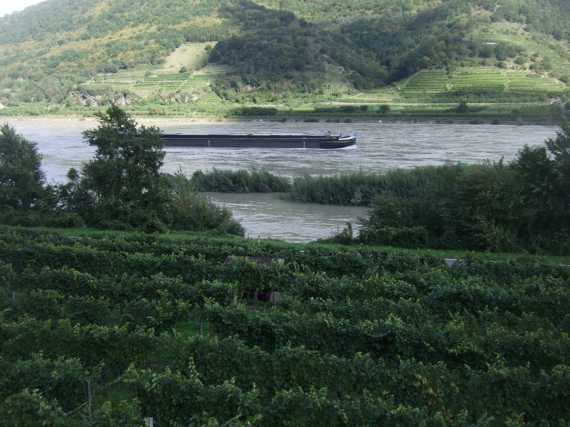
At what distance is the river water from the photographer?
3145 cm

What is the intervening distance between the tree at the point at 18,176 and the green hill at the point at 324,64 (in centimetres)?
6127

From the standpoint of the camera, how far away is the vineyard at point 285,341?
8977 millimetres

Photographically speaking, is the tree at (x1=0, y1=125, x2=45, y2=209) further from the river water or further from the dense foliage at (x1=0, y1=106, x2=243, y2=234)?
the river water

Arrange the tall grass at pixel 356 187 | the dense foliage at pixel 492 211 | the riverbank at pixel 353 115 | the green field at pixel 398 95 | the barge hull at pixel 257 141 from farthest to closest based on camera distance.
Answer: the green field at pixel 398 95 → the riverbank at pixel 353 115 → the barge hull at pixel 257 141 → the tall grass at pixel 356 187 → the dense foliage at pixel 492 211

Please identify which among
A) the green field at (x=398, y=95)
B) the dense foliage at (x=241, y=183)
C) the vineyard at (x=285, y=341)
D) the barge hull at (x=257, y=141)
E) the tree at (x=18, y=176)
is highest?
the green field at (x=398, y=95)

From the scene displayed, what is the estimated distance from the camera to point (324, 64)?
117250 millimetres

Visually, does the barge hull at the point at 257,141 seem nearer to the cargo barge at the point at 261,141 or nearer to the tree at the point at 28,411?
the cargo barge at the point at 261,141

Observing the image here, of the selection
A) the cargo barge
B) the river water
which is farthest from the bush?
the cargo barge

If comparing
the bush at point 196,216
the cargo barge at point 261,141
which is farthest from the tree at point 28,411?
the cargo barge at point 261,141

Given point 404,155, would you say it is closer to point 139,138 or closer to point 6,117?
point 139,138

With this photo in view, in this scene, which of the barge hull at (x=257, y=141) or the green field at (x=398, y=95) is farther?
the green field at (x=398, y=95)

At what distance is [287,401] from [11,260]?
11284 mm

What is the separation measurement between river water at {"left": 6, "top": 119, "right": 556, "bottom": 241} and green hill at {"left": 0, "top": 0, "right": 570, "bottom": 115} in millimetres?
11176

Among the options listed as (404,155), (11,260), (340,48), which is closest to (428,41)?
(340,48)
